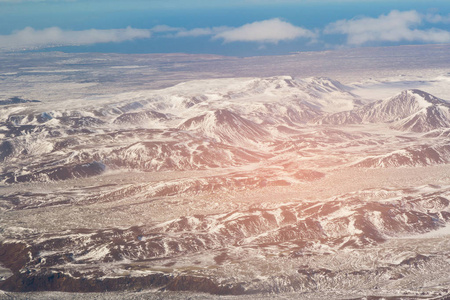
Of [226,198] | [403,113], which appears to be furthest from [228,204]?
[403,113]

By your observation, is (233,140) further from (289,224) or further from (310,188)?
(289,224)

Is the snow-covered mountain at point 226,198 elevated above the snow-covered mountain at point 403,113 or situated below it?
below

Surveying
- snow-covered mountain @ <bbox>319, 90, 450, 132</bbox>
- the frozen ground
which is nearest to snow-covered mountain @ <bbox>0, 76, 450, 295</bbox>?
the frozen ground

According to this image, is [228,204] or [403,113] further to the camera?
[403,113]

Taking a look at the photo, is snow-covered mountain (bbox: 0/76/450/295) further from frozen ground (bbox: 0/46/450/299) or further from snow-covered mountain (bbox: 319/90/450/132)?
snow-covered mountain (bbox: 319/90/450/132)

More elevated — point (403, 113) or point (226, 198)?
point (403, 113)

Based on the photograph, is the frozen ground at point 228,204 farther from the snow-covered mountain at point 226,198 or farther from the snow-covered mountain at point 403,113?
the snow-covered mountain at point 403,113

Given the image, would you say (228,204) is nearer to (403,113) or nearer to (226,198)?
(226,198)

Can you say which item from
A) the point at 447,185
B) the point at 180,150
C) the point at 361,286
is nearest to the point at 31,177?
the point at 180,150

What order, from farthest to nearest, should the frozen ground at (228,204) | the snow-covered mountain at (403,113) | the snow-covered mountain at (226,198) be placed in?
the snow-covered mountain at (403,113), the snow-covered mountain at (226,198), the frozen ground at (228,204)

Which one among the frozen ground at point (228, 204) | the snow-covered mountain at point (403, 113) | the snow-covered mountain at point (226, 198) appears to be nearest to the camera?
the frozen ground at point (228, 204)

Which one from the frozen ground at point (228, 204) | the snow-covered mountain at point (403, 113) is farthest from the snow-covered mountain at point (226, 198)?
the snow-covered mountain at point (403, 113)
